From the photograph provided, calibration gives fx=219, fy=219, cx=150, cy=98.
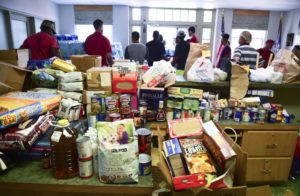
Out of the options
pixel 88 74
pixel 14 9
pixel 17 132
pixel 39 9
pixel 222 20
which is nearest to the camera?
pixel 17 132

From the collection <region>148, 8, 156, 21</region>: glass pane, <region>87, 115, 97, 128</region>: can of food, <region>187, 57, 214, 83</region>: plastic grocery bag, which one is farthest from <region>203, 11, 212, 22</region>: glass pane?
<region>87, 115, 97, 128</region>: can of food

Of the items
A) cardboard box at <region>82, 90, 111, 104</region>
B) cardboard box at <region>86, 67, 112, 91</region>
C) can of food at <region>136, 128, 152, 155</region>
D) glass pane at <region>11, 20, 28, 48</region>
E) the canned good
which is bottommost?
the canned good

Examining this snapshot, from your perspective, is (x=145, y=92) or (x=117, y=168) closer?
(x=117, y=168)

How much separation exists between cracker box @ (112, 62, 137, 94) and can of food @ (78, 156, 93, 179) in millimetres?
708

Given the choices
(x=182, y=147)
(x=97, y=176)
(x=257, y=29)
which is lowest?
(x=97, y=176)

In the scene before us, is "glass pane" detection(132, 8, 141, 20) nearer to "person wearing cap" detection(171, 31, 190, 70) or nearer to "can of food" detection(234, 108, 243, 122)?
"person wearing cap" detection(171, 31, 190, 70)

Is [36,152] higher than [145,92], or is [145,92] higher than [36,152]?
[145,92]

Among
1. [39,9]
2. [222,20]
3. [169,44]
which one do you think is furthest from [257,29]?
[39,9]

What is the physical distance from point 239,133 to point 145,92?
2.88 feet

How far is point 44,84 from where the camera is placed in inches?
65.5

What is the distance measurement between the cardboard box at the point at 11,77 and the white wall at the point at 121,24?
5540mm

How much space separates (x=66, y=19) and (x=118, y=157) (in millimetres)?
6894

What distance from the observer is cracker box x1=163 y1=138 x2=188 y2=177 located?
891 mm

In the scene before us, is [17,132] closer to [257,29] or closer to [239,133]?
[239,133]
